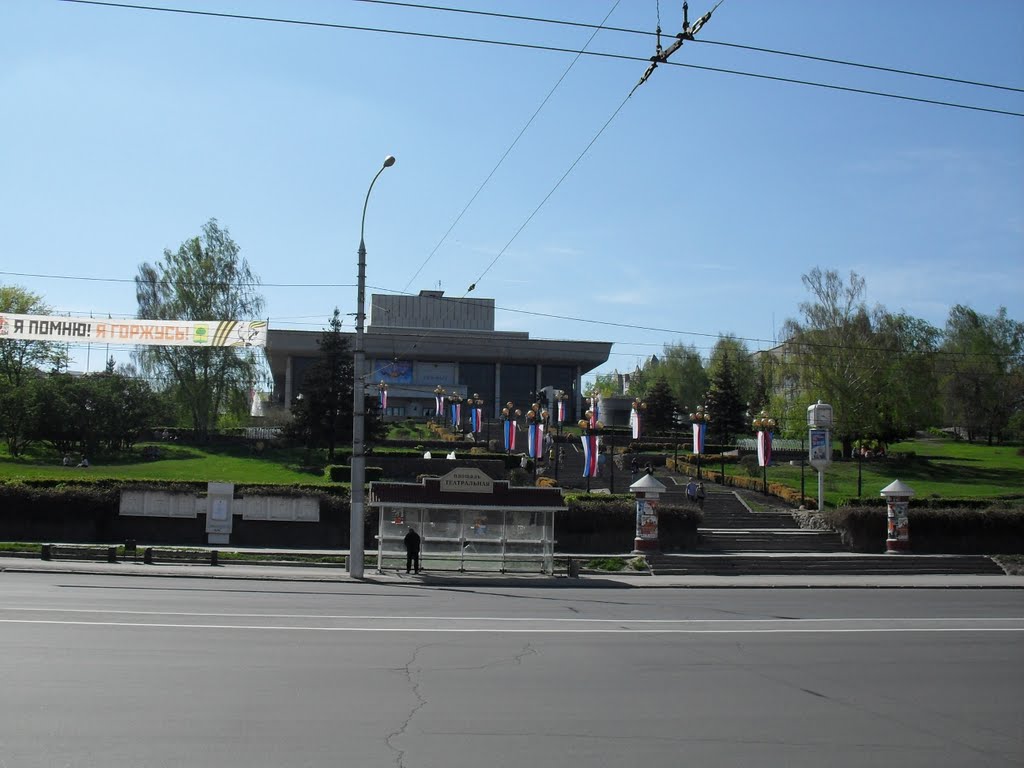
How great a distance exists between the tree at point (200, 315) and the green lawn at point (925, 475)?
32.6m

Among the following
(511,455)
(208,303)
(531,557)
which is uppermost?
(208,303)

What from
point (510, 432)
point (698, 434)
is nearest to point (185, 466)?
point (510, 432)

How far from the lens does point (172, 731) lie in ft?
26.3

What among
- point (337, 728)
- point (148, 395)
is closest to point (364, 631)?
point (337, 728)

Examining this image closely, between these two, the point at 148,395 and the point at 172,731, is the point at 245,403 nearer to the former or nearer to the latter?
the point at 148,395

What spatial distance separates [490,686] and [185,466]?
148ft

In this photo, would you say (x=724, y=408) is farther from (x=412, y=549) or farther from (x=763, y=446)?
(x=412, y=549)

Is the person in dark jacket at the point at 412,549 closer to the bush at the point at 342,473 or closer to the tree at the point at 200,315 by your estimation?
the bush at the point at 342,473

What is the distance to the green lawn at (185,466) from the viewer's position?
4753cm

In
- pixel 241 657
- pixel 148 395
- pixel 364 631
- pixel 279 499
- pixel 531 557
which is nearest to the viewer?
pixel 241 657

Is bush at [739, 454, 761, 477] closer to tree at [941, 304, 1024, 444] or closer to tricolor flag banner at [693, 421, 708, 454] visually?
tricolor flag banner at [693, 421, 708, 454]

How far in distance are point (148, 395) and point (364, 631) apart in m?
50.1

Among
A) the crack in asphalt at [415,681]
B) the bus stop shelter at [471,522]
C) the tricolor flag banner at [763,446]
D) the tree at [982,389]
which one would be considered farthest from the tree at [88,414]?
the tree at [982,389]

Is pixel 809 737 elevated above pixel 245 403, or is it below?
below
